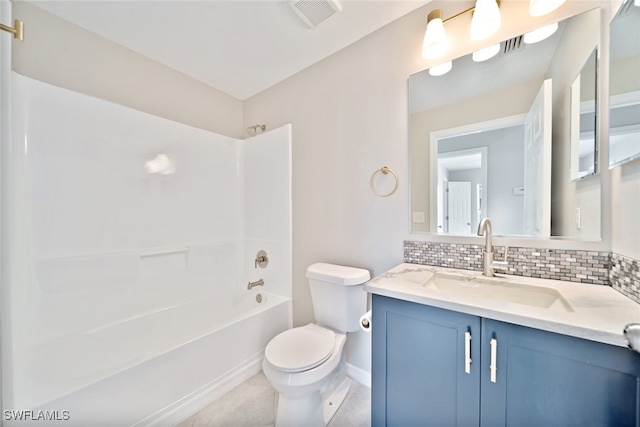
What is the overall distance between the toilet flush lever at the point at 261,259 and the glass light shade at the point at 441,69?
6.28ft

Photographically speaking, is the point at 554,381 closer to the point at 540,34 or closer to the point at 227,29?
the point at 540,34

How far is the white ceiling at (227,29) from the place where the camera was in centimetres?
140

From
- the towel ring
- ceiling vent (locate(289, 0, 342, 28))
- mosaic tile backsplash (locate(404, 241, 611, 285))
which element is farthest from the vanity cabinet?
ceiling vent (locate(289, 0, 342, 28))

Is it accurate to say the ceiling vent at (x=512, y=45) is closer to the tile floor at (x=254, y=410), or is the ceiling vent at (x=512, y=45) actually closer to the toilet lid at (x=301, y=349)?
the toilet lid at (x=301, y=349)

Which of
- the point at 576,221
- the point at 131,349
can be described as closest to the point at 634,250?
the point at 576,221

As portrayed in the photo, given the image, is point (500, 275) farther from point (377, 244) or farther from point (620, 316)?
point (377, 244)

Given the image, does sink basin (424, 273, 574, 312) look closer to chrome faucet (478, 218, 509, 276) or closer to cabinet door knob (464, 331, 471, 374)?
chrome faucet (478, 218, 509, 276)

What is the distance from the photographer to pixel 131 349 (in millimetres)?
1668

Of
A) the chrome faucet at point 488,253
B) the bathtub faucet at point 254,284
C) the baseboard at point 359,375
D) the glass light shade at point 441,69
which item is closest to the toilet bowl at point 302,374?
the baseboard at point 359,375

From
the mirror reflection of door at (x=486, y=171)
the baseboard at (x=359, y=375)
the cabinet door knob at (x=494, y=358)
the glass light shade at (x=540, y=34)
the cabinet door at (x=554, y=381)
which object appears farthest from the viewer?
the baseboard at (x=359, y=375)

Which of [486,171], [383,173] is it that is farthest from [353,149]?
[486,171]

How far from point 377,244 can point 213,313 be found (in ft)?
5.42

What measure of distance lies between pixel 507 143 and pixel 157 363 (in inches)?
87.4

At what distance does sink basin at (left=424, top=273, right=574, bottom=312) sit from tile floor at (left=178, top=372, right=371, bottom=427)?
0.95 m
